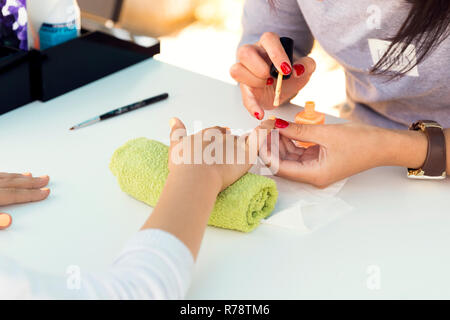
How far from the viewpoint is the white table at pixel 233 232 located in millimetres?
705

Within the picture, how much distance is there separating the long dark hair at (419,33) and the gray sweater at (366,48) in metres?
0.02

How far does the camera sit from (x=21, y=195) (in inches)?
31.9

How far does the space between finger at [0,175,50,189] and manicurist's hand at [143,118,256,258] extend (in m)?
0.20

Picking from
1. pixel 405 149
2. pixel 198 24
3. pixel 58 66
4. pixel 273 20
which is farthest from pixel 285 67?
pixel 198 24

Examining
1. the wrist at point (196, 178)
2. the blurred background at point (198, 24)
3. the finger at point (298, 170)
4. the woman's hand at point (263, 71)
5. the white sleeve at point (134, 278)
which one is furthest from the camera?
the blurred background at point (198, 24)

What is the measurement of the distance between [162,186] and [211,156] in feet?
0.28

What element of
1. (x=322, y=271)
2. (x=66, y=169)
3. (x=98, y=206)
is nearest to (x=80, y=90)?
(x=66, y=169)

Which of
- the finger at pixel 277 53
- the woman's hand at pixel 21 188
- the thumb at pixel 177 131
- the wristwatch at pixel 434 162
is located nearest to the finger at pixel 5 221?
the woman's hand at pixel 21 188

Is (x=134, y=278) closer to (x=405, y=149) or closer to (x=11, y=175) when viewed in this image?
(x=11, y=175)

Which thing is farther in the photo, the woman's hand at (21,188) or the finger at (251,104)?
the finger at (251,104)

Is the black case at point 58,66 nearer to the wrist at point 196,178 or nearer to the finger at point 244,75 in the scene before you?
the finger at point 244,75
